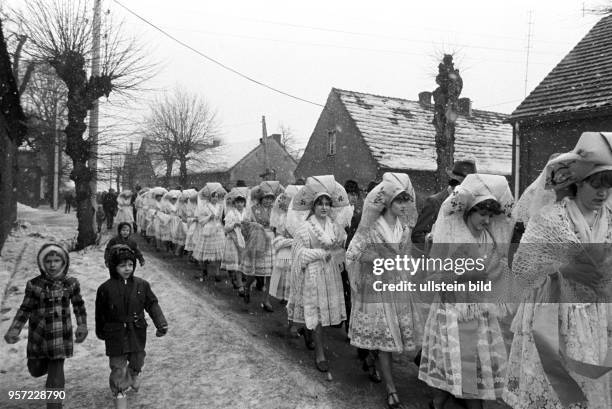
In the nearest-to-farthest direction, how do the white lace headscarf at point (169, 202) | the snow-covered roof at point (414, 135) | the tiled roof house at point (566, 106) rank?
1. the tiled roof house at point (566, 106)
2. the white lace headscarf at point (169, 202)
3. the snow-covered roof at point (414, 135)

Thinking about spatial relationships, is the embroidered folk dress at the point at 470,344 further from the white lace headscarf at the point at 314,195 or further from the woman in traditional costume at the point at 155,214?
the woman in traditional costume at the point at 155,214

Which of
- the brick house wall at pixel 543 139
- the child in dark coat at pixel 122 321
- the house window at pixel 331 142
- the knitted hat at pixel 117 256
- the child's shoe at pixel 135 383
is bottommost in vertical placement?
the child's shoe at pixel 135 383

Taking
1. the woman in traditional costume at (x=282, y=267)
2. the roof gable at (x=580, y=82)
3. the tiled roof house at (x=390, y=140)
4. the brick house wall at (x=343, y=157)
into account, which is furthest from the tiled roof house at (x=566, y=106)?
the woman in traditional costume at (x=282, y=267)

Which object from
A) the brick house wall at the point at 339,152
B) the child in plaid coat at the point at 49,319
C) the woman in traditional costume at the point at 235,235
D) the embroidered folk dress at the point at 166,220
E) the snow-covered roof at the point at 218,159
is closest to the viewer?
the child in plaid coat at the point at 49,319

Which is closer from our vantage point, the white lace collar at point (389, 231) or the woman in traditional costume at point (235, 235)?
the white lace collar at point (389, 231)

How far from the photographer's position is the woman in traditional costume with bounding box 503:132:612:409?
9.70ft

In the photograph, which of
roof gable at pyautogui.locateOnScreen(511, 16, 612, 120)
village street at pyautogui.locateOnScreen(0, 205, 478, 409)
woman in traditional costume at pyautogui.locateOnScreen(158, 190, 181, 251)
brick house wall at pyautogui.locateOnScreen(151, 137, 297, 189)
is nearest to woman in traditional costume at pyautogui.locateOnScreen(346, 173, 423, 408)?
village street at pyautogui.locateOnScreen(0, 205, 478, 409)

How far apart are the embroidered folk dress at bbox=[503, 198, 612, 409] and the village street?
174 centimetres

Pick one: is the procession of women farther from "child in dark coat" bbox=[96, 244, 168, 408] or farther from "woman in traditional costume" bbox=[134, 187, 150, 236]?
"woman in traditional costume" bbox=[134, 187, 150, 236]

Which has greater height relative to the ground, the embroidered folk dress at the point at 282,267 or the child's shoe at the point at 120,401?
the embroidered folk dress at the point at 282,267

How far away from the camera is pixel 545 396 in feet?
9.96

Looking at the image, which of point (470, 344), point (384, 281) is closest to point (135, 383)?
point (384, 281)

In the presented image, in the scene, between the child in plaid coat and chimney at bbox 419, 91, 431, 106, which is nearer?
the child in plaid coat

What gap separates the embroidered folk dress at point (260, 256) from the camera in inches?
350
